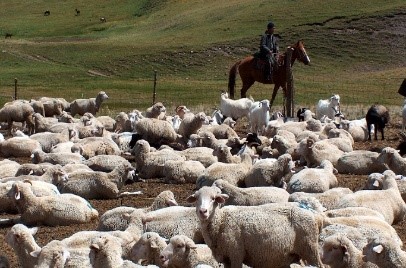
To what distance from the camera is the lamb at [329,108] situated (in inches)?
993

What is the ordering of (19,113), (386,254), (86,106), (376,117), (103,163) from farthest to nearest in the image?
(86,106), (19,113), (376,117), (103,163), (386,254)

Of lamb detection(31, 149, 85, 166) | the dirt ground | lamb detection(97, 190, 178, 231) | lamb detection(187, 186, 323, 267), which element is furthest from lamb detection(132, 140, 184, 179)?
lamb detection(187, 186, 323, 267)

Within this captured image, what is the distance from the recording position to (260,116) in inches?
893

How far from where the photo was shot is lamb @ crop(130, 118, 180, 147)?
804 inches

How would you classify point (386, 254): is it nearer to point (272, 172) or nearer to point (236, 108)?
point (272, 172)

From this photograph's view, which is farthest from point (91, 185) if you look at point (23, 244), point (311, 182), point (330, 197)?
point (23, 244)

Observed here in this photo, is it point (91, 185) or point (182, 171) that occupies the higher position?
point (91, 185)

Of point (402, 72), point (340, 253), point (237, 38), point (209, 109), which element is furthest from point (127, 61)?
point (340, 253)

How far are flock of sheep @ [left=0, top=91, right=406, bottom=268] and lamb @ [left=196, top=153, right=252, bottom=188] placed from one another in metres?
0.02

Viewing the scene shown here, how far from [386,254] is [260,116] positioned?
14.1 metres

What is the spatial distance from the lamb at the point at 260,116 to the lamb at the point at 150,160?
224 inches

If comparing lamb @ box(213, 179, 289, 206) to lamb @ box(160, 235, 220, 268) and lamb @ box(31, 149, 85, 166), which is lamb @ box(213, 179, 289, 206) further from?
lamb @ box(31, 149, 85, 166)

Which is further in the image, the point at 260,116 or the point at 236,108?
the point at 236,108

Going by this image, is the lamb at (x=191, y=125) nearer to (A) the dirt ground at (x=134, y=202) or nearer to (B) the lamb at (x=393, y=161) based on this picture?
Answer: (A) the dirt ground at (x=134, y=202)
